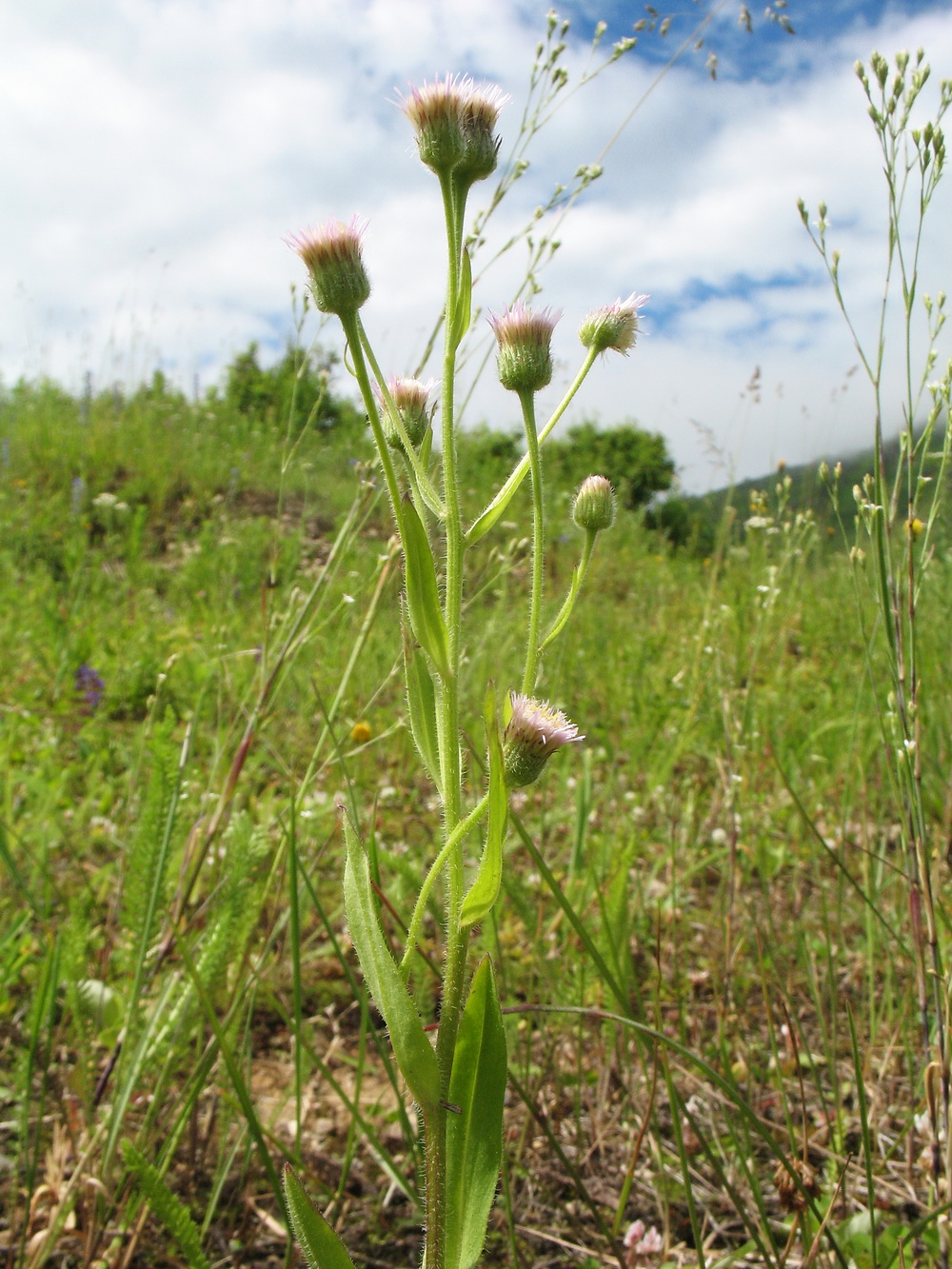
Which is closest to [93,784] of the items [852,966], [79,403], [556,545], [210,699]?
[210,699]

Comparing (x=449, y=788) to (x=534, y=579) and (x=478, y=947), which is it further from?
(x=478, y=947)

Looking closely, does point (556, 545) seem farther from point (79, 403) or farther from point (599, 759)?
point (79, 403)

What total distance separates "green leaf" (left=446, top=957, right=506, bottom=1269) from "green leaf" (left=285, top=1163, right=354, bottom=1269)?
0.10m

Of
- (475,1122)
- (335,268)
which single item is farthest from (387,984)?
(335,268)

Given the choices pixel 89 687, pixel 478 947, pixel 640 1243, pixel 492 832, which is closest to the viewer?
pixel 492 832

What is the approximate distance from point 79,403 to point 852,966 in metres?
7.76

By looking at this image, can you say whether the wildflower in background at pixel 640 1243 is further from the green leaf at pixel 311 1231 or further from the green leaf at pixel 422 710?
the green leaf at pixel 422 710

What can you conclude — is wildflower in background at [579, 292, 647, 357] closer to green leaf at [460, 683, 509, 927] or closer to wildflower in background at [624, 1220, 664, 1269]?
green leaf at [460, 683, 509, 927]

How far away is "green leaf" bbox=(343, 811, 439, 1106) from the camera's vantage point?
0.71 m

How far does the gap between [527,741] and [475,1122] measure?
34 cm

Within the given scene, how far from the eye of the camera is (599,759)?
255 cm

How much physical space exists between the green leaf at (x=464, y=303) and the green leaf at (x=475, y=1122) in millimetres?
579

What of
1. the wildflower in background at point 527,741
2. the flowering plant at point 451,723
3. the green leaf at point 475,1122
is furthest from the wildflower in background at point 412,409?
the green leaf at point 475,1122

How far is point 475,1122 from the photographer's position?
754 millimetres
